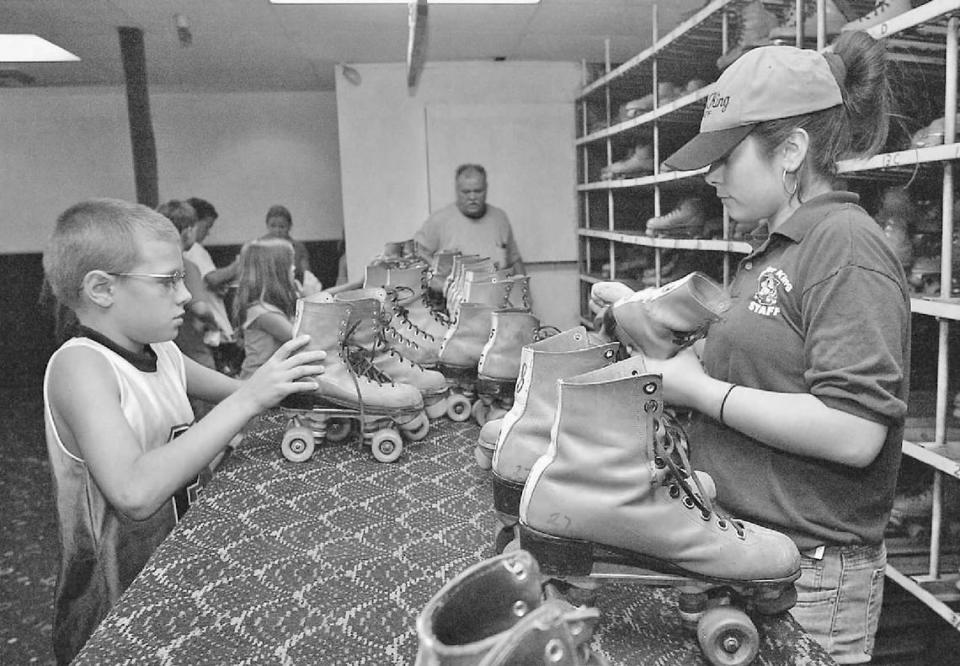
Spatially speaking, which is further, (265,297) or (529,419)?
(265,297)

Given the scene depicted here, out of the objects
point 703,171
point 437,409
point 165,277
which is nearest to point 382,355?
point 437,409

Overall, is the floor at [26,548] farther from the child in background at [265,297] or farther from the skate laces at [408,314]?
the skate laces at [408,314]

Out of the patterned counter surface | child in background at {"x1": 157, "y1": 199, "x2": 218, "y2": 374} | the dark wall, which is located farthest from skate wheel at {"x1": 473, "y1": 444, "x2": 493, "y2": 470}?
the dark wall

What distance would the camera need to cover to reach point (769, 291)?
1.22 metres

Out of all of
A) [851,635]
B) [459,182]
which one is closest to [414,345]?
[851,635]

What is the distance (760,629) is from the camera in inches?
38.5

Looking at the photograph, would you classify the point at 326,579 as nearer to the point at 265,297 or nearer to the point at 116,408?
the point at 116,408

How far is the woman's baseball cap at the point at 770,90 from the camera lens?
46.0 inches

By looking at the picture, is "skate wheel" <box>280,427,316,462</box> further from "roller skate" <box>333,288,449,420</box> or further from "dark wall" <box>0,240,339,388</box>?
"dark wall" <box>0,240,339,388</box>

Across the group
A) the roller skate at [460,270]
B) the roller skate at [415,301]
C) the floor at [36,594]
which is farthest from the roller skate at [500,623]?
the floor at [36,594]

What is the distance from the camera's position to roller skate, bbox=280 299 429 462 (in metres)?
1.88

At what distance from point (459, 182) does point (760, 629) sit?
4956 millimetres

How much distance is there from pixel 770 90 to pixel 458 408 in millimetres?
1336

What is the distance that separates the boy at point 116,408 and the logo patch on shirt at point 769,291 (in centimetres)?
91
